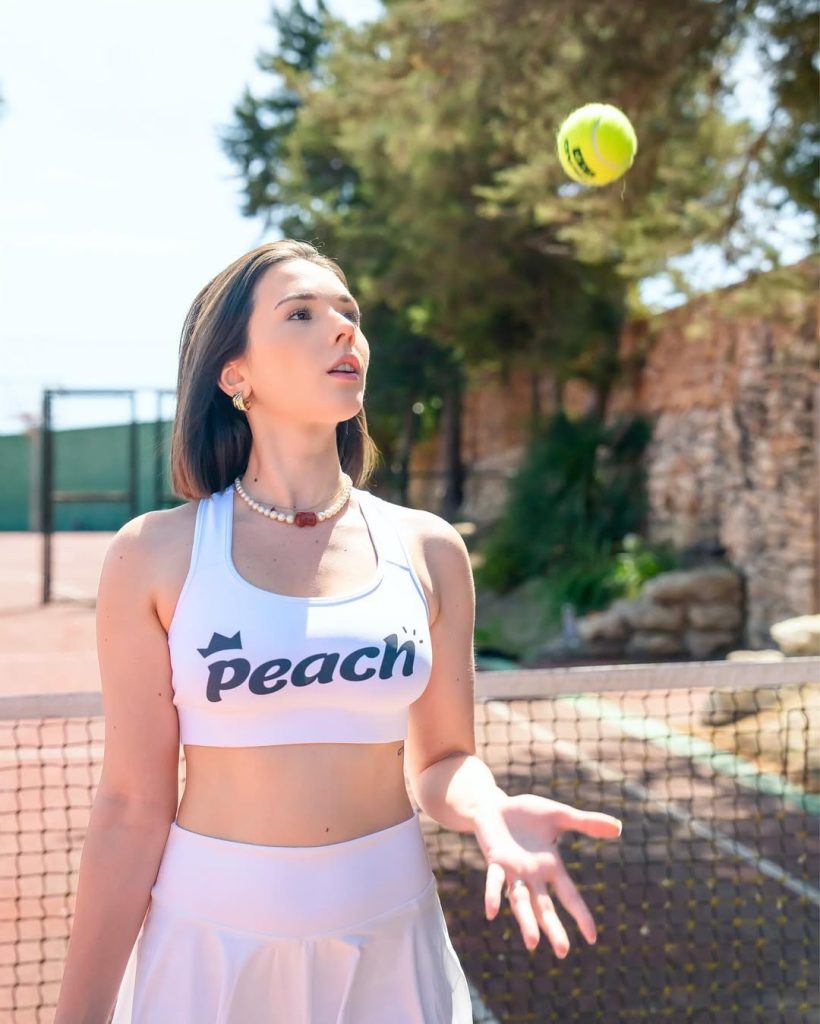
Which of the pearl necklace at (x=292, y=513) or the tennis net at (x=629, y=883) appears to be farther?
the tennis net at (x=629, y=883)

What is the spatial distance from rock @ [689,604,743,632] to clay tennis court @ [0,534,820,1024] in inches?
159

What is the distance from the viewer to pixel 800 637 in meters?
9.56

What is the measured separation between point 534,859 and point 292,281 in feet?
3.90

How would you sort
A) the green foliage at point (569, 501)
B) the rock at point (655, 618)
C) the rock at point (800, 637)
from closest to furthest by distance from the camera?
the rock at point (800, 637) → the rock at point (655, 618) → the green foliage at point (569, 501)

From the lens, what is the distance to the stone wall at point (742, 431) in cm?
1205

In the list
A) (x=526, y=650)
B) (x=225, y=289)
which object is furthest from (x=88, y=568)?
(x=225, y=289)

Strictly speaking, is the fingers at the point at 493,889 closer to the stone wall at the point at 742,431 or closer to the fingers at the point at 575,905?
the fingers at the point at 575,905

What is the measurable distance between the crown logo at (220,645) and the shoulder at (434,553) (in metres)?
0.43

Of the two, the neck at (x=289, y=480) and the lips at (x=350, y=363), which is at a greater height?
the lips at (x=350, y=363)

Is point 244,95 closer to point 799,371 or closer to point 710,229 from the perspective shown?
point 799,371

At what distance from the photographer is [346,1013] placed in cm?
200

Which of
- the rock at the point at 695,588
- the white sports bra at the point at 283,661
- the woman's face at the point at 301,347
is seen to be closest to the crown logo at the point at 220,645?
the white sports bra at the point at 283,661

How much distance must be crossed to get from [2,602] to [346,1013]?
1914 centimetres

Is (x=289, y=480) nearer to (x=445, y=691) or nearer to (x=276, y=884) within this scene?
(x=445, y=691)
